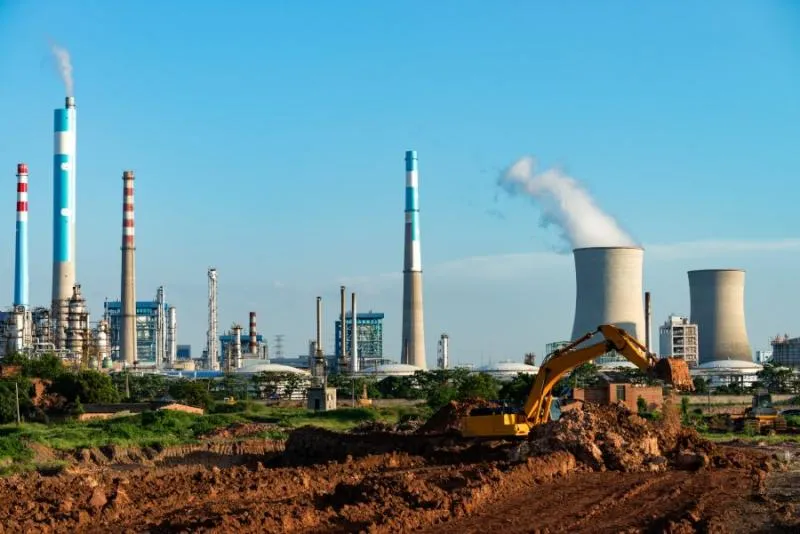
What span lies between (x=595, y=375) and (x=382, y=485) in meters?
51.0

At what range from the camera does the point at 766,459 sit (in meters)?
25.0

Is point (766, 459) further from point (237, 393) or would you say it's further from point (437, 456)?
point (237, 393)

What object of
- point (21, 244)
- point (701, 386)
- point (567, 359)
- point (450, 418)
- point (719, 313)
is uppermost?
point (21, 244)

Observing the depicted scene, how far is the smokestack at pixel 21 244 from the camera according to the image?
70.7 meters

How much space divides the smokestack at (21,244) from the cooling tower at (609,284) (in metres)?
33.0

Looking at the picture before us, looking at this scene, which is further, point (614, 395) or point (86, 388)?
point (86, 388)

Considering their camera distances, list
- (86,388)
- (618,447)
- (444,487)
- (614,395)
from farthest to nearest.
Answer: (86,388), (614,395), (618,447), (444,487)

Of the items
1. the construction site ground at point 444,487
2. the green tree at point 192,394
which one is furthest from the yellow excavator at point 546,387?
the green tree at point 192,394

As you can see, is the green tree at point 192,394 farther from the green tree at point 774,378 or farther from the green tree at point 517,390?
the green tree at point 774,378

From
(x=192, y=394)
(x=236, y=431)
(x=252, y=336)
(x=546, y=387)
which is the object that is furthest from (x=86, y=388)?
(x=252, y=336)

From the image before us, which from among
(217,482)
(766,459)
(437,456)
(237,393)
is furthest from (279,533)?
(237,393)

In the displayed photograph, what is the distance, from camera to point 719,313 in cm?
6912

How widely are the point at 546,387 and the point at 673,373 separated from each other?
3650 millimetres

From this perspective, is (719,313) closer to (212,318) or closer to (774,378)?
(774,378)
